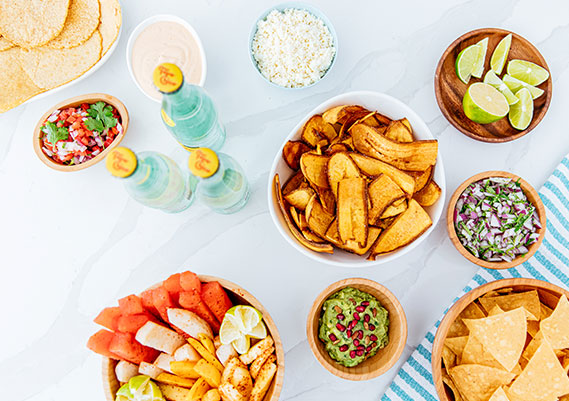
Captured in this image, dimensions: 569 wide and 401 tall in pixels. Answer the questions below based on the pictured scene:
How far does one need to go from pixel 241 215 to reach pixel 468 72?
904 millimetres

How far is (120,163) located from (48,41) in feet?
2.47

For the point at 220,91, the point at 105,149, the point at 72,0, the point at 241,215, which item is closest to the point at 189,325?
the point at 241,215

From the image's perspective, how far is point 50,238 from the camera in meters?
1.63

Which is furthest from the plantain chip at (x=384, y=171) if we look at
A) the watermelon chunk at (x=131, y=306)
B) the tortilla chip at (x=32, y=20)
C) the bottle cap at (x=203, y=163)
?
the tortilla chip at (x=32, y=20)

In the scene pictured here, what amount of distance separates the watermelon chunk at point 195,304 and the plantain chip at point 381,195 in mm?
534

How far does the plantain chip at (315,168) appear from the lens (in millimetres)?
1279

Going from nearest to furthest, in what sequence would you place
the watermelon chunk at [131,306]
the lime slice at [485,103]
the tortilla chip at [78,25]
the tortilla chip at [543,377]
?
the tortilla chip at [543,377] → the watermelon chunk at [131,306] → the lime slice at [485,103] → the tortilla chip at [78,25]

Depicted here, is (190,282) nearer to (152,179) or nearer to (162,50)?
(152,179)

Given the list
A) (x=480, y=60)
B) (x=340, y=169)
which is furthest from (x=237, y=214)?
(x=480, y=60)

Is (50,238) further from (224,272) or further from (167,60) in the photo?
(167,60)

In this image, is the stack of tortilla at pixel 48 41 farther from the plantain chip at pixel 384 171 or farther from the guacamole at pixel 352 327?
the guacamole at pixel 352 327

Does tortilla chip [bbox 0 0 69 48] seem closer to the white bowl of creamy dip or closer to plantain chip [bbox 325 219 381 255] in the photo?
the white bowl of creamy dip

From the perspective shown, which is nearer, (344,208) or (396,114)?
(344,208)

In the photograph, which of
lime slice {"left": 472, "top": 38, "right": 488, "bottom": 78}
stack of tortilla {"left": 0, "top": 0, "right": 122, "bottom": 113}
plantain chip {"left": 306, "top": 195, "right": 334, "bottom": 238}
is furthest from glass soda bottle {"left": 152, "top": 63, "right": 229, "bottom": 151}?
lime slice {"left": 472, "top": 38, "right": 488, "bottom": 78}
